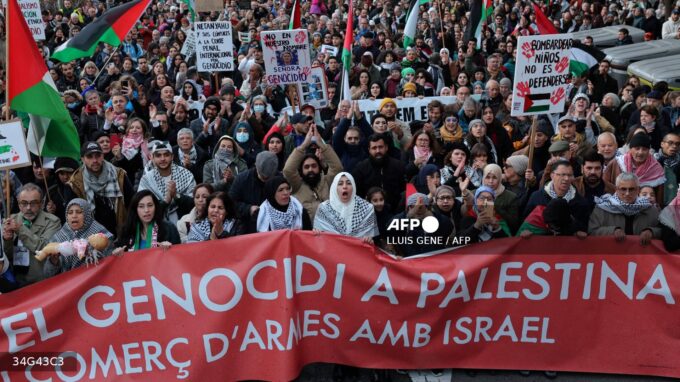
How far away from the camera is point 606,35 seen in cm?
1636

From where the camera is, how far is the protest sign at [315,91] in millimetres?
10062

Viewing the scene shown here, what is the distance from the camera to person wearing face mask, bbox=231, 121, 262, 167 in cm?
857

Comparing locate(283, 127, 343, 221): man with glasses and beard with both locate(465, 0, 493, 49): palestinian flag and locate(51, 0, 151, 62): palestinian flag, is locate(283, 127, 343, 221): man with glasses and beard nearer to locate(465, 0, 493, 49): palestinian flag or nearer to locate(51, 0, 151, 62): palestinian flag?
locate(51, 0, 151, 62): palestinian flag

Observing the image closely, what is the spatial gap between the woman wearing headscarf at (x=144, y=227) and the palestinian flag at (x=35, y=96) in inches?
46.2

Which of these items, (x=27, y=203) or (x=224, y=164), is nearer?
(x=27, y=203)

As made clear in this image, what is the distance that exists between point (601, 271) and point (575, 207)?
68 centimetres

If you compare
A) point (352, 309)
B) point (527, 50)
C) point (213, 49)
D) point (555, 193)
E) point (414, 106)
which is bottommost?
point (352, 309)

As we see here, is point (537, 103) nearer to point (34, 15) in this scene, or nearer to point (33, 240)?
point (33, 240)

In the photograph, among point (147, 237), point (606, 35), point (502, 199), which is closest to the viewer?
point (147, 237)

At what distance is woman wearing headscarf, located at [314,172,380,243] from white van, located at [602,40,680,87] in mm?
8750

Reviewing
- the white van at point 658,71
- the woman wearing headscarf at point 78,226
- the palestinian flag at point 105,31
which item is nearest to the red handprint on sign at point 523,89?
the woman wearing headscarf at point 78,226

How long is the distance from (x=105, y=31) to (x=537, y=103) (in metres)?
4.45

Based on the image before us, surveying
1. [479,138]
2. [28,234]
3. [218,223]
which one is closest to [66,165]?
[28,234]

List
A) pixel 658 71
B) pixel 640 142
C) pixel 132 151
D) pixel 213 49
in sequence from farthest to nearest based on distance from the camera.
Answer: pixel 658 71 → pixel 213 49 → pixel 132 151 → pixel 640 142
